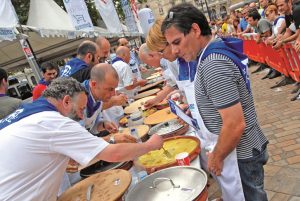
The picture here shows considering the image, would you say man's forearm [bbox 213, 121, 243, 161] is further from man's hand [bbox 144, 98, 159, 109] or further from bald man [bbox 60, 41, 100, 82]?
bald man [bbox 60, 41, 100, 82]

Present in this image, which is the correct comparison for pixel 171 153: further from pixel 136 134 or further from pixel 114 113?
pixel 114 113

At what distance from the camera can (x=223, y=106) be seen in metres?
1.53

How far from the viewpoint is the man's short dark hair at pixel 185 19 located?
1646 mm

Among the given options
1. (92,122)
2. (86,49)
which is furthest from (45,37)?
(92,122)

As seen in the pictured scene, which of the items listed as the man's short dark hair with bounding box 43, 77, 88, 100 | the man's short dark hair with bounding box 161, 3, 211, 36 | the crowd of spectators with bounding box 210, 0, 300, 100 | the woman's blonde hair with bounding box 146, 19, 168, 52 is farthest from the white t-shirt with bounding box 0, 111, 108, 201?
the crowd of spectators with bounding box 210, 0, 300, 100

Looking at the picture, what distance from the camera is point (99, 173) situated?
6.57ft

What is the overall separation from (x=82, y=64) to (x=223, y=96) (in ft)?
9.10

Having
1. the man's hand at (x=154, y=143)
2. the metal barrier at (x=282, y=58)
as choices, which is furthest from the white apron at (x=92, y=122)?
the metal barrier at (x=282, y=58)

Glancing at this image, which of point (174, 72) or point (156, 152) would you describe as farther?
point (174, 72)

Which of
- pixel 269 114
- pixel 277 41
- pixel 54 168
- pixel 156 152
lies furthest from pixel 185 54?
pixel 277 41

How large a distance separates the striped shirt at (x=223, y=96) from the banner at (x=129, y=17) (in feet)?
45.8

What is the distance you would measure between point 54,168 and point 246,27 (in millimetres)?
10824

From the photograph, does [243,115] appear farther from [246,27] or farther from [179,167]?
[246,27]

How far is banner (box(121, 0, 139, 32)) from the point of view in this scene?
1494 centimetres
